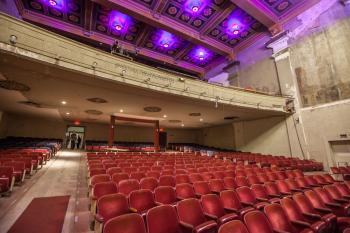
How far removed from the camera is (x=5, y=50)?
12.9 ft

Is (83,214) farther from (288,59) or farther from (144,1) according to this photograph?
(288,59)

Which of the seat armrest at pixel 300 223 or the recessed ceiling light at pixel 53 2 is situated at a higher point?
the recessed ceiling light at pixel 53 2

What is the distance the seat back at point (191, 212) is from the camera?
80.9 inches

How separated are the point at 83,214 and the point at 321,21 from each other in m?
11.7

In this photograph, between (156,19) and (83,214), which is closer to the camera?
(83,214)

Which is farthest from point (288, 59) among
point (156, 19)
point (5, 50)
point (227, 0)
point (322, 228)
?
point (5, 50)

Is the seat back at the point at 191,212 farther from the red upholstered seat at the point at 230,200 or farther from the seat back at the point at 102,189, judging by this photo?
the seat back at the point at 102,189

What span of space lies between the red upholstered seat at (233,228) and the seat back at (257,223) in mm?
144

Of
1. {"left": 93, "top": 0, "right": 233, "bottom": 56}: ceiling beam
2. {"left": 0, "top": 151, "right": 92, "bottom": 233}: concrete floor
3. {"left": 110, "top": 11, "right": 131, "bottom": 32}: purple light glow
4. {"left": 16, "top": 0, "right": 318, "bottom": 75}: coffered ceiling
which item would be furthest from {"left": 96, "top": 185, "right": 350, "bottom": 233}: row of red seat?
{"left": 110, "top": 11, "right": 131, "bottom": 32}: purple light glow

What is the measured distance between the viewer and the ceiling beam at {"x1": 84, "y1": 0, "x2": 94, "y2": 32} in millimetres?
9309

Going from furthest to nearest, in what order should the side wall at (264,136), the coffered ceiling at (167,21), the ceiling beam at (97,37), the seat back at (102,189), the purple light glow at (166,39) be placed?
the purple light glow at (166,39) → the ceiling beam at (97,37) → the side wall at (264,136) → the coffered ceiling at (167,21) → the seat back at (102,189)

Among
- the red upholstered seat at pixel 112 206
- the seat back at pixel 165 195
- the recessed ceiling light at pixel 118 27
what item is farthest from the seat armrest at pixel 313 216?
the recessed ceiling light at pixel 118 27

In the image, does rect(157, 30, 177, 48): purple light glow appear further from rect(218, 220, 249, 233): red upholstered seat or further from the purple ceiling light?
rect(218, 220, 249, 233): red upholstered seat

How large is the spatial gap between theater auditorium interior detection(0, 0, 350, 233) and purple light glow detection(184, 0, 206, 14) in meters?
0.06
